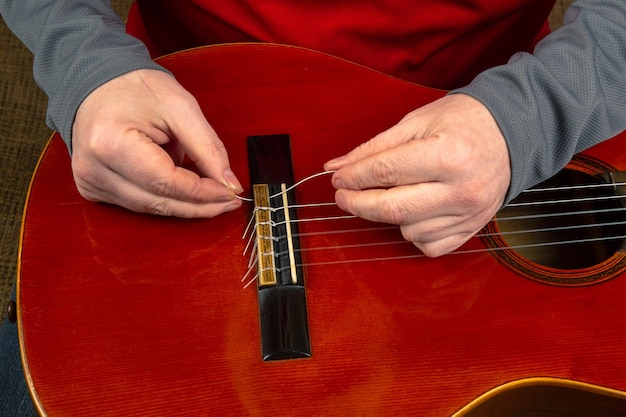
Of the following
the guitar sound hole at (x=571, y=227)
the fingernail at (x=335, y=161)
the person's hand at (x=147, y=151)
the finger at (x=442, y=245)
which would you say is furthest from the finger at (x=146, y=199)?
the guitar sound hole at (x=571, y=227)

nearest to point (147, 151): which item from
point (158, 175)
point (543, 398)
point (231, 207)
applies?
point (158, 175)

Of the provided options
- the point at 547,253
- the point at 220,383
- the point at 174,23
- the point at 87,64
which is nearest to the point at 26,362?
the point at 220,383

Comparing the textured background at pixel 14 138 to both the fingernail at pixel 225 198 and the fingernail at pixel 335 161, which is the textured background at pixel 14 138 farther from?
the fingernail at pixel 335 161

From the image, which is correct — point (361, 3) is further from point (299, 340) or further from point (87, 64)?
point (299, 340)

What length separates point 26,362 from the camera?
708 millimetres

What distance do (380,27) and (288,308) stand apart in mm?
463

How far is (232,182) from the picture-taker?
78 centimetres

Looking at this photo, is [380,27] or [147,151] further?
[380,27]

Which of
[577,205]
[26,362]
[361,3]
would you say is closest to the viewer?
[26,362]

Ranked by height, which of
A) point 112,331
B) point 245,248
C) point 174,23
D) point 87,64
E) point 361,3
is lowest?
point 112,331

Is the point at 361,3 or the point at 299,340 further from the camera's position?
the point at 361,3

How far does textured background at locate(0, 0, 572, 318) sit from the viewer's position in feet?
4.27

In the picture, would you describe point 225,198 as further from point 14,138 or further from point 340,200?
point 14,138

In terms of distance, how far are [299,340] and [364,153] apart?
0.86ft
